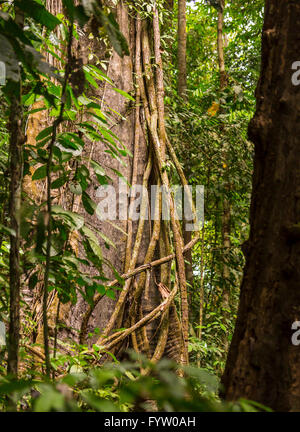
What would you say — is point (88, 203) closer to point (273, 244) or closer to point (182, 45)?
point (273, 244)

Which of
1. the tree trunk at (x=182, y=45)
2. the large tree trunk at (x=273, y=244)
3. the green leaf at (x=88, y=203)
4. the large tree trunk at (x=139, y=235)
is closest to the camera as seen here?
the large tree trunk at (x=273, y=244)

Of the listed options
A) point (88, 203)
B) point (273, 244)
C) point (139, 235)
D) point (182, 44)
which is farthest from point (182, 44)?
point (273, 244)

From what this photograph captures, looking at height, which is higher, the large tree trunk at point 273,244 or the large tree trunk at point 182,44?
the large tree trunk at point 182,44

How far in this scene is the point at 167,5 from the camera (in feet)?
13.7

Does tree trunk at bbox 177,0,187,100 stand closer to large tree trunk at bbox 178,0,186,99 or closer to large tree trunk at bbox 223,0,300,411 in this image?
A: large tree trunk at bbox 178,0,186,99

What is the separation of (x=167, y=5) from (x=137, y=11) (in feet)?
3.55

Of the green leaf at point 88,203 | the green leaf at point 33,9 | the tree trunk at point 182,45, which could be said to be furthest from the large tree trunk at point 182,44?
the green leaf at point 33,9

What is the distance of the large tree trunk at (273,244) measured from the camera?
3.08ft

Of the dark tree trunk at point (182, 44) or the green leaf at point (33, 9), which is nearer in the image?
the green leaf at point (33, 9)

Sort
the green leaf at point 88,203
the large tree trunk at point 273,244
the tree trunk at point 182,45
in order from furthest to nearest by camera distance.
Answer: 1. the tree trunk at point 182,45
2. the green leaf at point 88,203
3. the large tree trunk at point 273,244

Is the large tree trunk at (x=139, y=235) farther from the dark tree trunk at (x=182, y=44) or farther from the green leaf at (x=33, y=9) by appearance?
the green leaf at (x=33, y=9)

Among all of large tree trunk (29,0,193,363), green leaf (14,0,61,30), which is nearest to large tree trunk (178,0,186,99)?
large tree trunk (29,0,193,363)

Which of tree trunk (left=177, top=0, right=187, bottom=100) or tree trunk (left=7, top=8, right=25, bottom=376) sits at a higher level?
tree trunk (left=177, top=0, right=187, bottom=100)

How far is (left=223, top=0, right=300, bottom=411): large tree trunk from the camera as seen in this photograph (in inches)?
37.0
